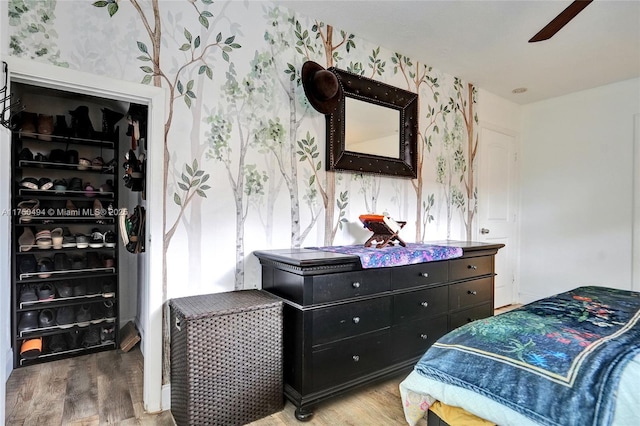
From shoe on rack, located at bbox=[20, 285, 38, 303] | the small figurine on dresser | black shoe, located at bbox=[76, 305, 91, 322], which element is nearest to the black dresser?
the small figurine on dresser

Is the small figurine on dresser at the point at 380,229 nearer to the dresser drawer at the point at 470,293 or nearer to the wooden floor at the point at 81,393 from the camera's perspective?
the dresser drawer at the point at 470,293

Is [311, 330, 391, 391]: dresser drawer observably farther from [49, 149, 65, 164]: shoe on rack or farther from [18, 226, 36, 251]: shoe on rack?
[49, 149, 65, 164]: shoe on rack

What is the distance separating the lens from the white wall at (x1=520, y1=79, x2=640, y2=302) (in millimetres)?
3553

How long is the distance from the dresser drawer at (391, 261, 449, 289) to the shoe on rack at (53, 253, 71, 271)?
262cm

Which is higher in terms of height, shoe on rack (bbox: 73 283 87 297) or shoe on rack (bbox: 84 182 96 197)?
shoe on rack (bbox: 84 182 96 197)

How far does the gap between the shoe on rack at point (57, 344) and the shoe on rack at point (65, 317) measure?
0.11m

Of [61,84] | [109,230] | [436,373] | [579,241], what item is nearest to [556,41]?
[579,241]

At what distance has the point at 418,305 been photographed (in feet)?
7.83

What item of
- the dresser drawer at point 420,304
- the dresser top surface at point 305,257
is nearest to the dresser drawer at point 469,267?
the dresser drawer at point 420,304

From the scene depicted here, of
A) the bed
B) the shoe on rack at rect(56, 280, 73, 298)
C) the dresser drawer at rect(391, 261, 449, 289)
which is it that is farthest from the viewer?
the shoe on rack at rect(56, 280, 73, 298)

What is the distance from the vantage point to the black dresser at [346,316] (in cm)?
189

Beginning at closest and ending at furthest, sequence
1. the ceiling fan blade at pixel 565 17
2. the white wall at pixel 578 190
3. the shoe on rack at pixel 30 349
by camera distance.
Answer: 1. the ceiling fan blade at pixel 565 17
2. the shoe on rack at pixel 30 349
3. the white wall at pixel 578 190

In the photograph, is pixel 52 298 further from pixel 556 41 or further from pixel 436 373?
pixel 556 41

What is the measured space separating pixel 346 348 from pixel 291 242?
32.3 inches
